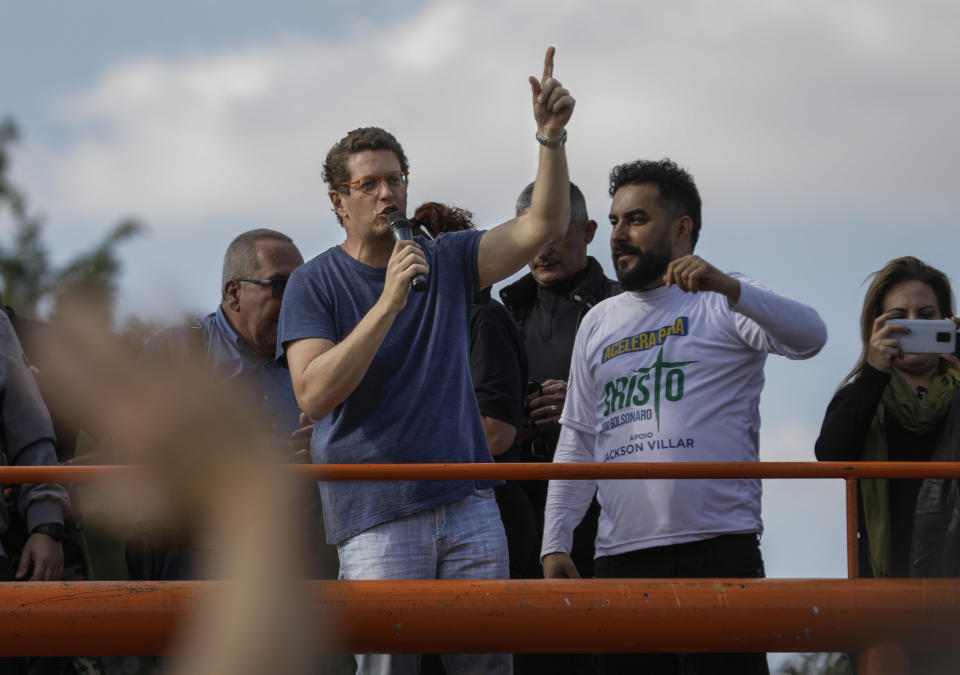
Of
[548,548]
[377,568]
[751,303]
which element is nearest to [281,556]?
[377,568]

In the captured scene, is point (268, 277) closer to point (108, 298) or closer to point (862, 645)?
point (862, 645)

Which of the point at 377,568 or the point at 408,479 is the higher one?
the point at 408,479

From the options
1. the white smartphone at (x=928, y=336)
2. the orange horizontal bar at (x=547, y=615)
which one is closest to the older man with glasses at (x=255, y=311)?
the orange horizontal bar at (x=547, y=615)

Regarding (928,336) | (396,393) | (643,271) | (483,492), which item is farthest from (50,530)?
(928,336)

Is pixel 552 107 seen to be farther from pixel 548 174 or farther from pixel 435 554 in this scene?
pixel 435 554

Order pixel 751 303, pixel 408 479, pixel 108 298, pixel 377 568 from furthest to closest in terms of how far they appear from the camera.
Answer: pixel 751 303, pixel 377 568, pixel 408 479, pixel 108 298

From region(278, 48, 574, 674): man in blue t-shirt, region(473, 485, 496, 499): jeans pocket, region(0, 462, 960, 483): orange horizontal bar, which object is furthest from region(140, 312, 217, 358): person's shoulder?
region(473, 485, 496, 499): jeans pocket

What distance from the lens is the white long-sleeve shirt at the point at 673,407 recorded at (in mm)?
3633

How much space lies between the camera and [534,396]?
4465mm

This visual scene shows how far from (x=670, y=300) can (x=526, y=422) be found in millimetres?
774

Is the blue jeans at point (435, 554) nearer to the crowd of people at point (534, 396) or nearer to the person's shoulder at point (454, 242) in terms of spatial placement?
the crowd of people at point (534, 396)

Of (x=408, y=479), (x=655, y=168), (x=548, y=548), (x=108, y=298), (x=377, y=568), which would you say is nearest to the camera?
(x=108, y=298)

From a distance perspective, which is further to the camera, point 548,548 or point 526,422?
point 526,422

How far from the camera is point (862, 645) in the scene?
9.73 ft
